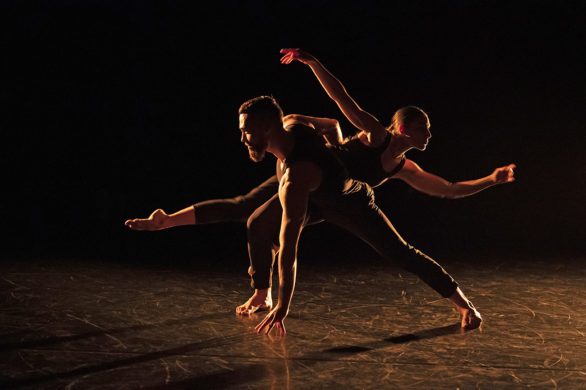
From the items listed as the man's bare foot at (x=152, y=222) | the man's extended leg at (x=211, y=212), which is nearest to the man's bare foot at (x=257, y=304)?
the man's extended leg at (x=211, y=212)

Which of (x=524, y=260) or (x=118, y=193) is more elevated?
(x=118, y=193)

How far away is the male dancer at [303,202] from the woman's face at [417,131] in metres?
0.32

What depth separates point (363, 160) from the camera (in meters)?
3.53

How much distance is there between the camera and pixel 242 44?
22.9ft

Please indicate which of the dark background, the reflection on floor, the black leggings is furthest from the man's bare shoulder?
the dark background

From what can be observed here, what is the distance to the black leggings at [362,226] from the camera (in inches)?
133

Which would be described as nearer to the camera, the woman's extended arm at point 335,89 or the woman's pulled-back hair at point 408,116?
the woman's extended arm at point 335,89

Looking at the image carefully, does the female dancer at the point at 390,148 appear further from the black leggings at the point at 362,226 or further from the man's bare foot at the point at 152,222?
the man's bare foot at the point at 152,222

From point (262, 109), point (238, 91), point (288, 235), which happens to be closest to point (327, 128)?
point (262, 109)

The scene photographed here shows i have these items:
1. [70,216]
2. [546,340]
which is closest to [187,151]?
[70,216]

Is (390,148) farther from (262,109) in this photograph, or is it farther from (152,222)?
(152,222)

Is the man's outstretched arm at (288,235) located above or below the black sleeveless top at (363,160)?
below

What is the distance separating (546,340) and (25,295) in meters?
2.72

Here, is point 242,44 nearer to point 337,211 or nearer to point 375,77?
point 375,77
